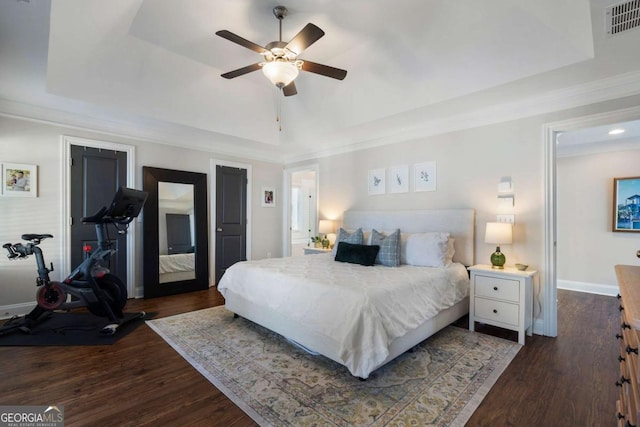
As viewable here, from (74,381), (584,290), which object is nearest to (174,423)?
(74,381)

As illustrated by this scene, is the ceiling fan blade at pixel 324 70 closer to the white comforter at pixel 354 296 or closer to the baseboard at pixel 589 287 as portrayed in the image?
the white comforter at pixel 354 296

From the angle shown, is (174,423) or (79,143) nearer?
(174,423)

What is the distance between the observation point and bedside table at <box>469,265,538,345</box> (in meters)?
2.83

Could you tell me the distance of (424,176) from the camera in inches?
162

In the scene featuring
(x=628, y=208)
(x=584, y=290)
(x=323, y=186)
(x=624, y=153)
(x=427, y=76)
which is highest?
(x=427, y=76)

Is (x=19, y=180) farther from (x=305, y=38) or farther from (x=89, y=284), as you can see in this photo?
(x=305, y=38)

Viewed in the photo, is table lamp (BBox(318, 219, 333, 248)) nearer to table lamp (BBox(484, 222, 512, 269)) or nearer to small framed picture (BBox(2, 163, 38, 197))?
table lamp (BBox(484, 222, 512, 269))

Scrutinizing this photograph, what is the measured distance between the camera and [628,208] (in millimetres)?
4391

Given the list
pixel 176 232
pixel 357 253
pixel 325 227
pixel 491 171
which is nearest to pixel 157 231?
pixel 176 232

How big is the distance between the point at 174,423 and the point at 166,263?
10.8 ft

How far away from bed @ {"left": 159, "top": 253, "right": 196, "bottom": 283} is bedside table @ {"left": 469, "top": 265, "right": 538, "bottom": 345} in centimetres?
416

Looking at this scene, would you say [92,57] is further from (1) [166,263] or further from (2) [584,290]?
(2) [584,290]

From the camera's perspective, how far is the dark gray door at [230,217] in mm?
5273
